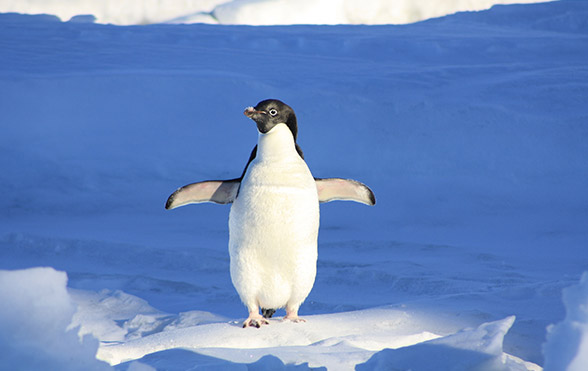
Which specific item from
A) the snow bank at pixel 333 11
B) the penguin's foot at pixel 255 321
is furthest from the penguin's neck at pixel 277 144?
the snow bank at pixel 333 11

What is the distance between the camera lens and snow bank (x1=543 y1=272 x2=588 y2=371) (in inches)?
62.8

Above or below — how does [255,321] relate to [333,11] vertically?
below

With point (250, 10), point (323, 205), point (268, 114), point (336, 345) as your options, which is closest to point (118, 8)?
point (250, 10)

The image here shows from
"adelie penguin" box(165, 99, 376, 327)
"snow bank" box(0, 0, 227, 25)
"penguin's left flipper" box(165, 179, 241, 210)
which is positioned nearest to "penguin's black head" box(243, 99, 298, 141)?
"adelie penguin" box(165, 99, 376, 327)

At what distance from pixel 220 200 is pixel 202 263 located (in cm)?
155

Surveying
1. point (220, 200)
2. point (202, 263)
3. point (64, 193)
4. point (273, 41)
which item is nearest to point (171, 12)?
point (273, 41)

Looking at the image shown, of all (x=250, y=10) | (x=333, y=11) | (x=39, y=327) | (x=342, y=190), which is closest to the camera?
(x=39, y=327)

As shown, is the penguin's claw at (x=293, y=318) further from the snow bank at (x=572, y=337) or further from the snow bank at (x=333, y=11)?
the snow bank at (x=333, y=11)

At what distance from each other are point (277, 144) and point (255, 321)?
576 millimetres

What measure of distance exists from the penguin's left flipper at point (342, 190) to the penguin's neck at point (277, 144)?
10.3 inches

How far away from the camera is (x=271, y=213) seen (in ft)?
7.67

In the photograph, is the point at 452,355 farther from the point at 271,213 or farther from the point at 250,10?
the point at 250,10

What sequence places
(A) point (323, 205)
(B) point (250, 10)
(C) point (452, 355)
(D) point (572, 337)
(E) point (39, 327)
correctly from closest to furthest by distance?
1. (E) point (39, 327)
2. (D) point (572, 337)
3. (C) point (452, 355)
4. (A) point (323, 205)
5. (B) point (250, 10)

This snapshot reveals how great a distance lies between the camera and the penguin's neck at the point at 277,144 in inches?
92.7
